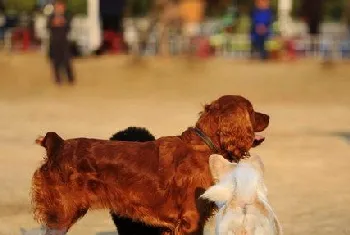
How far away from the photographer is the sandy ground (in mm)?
9391

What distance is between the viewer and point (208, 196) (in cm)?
588

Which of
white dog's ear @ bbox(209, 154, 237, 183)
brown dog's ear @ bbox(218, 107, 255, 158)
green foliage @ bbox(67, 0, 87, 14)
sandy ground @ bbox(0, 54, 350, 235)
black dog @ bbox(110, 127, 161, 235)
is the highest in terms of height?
brown dog's ear @ bbox(218, 107, 255, 158)

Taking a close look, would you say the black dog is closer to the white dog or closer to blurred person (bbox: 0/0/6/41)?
the white dog

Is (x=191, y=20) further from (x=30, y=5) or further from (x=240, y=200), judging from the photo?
(x=240, y=200)

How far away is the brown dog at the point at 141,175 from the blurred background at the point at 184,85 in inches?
73.7

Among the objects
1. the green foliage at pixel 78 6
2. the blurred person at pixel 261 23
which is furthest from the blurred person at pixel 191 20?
the green foliage at pixel 78 6

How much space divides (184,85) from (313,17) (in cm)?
886

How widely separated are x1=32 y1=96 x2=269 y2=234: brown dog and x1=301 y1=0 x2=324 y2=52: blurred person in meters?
22.9

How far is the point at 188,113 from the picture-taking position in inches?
691

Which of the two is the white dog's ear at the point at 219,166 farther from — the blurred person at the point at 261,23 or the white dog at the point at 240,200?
the blurred person at the point at 261,23

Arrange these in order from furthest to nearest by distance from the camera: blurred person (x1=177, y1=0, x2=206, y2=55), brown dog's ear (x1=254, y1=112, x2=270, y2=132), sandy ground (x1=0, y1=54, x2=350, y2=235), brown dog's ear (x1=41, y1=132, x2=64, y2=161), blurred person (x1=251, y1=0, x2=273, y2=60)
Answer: blurred person (x1=177, y1=0, x2=206, y2=55) < blurred person (x1=251, y1=0, x2=273, y2=60) < sandy ground (x1=0, y1=54, x2=350, y2=235) < brown dog's ear (x1=41, y1=132, x2=64, y2=161) < brown dog's ear (x1=254, y1=112, x2=270, y2=132)

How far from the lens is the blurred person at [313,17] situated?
1143 inches

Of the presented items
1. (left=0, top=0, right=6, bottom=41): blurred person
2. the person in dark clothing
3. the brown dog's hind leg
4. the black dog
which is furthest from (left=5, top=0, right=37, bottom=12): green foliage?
the brown dog's hind leg

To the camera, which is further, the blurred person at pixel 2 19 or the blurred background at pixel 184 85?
the blurred person at pixel 2 19
